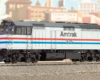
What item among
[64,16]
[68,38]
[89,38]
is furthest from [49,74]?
[64,16]

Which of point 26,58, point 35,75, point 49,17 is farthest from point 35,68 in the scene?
point 49,17

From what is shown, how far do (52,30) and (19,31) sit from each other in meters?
3.10

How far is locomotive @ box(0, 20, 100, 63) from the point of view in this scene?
21.1 m

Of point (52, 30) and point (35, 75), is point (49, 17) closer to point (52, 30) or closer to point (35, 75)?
point (52, 30)

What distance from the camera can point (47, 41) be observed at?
22328 mm

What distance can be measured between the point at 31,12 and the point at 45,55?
6111 inches

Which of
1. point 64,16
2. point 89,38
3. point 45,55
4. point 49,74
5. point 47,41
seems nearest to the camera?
point 49,74

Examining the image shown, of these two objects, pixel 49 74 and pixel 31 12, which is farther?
pixel 31 12

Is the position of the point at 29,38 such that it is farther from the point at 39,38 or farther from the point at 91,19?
the point at 91,19

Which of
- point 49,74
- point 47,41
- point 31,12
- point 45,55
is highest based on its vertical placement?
point 31,12

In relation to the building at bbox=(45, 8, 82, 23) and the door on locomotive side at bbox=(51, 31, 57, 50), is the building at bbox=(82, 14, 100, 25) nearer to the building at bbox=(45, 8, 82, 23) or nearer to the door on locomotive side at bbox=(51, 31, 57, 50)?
the building at bbox=(45, 8, 82, 23)

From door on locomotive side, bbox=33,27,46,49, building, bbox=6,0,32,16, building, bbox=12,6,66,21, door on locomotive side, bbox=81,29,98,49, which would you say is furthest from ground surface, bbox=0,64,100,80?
building, bbox=6,0,32,16

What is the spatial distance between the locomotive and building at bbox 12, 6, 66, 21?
136967 mm

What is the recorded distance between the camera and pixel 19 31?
2158 cm
